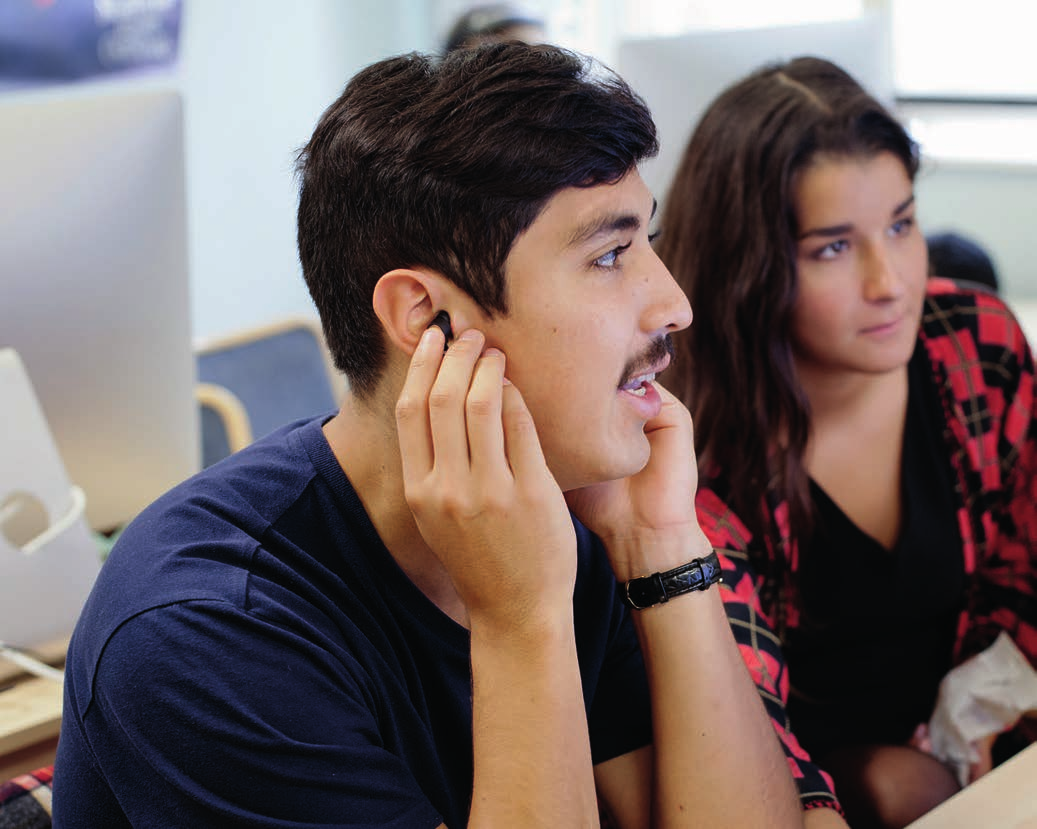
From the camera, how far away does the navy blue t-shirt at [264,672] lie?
0.77m

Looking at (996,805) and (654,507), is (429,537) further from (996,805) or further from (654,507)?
(996,805)

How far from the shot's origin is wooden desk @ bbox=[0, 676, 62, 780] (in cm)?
106

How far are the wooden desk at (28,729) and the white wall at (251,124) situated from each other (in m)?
2.71

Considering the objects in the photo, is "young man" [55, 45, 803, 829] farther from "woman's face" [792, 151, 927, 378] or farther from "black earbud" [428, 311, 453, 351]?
"woman's face" [792, 151, 927, 378]

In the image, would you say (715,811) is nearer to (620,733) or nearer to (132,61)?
(620,733)

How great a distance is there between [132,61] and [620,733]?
3.10m

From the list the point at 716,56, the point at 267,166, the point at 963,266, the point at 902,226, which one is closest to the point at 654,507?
the point at 902,226

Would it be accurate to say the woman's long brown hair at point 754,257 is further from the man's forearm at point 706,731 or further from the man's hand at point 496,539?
the man's hand at point 496,539

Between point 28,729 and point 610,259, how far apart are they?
67 centimetres

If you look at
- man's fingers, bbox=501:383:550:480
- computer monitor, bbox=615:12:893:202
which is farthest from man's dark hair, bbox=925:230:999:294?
man's fingers, bbox=501:383:550:480

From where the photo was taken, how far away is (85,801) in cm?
84

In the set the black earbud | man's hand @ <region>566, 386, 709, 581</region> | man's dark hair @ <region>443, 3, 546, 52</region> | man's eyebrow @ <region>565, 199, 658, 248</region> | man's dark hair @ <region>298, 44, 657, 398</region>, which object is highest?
man's dark hair @ <region>298, 44, 657, 398</region>

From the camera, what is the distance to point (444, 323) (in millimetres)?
904

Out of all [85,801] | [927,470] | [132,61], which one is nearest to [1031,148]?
[927,470]
